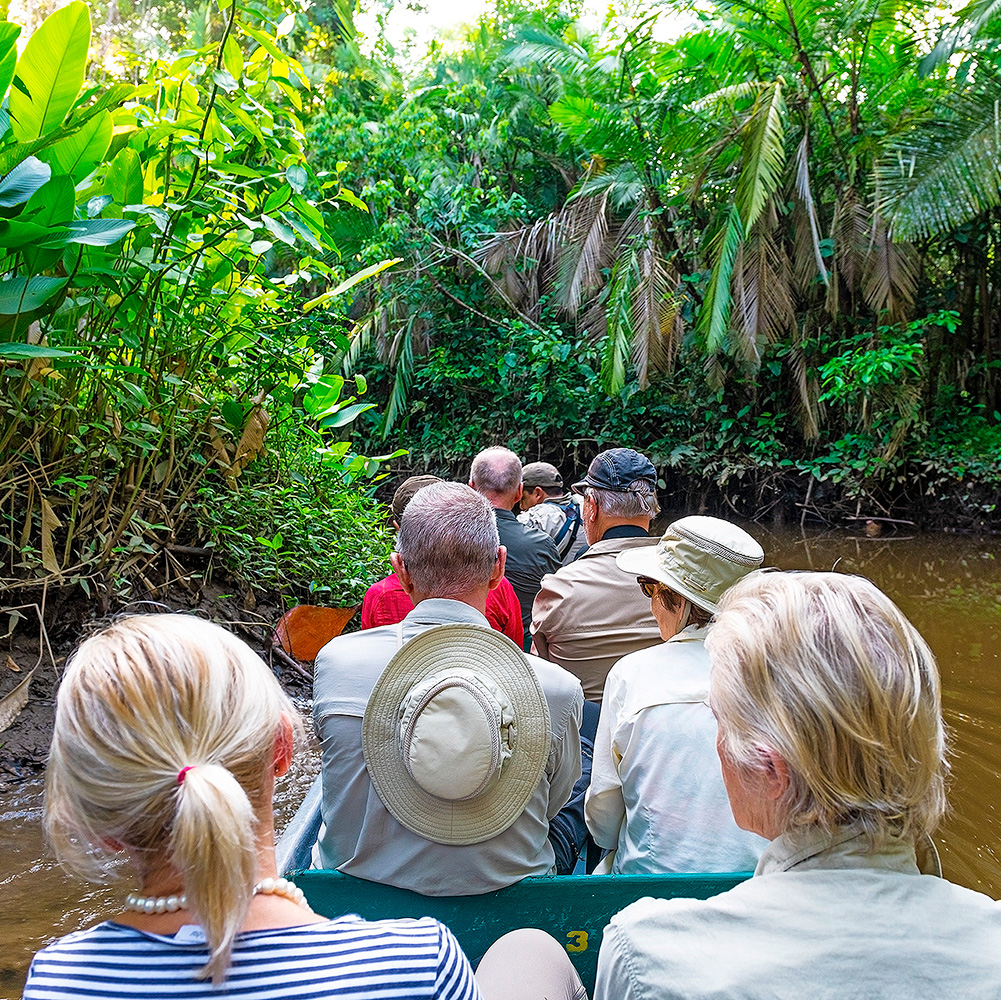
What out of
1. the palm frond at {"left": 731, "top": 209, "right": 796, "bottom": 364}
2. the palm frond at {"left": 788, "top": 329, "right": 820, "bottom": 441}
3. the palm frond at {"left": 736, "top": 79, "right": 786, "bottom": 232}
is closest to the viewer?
the palm frond at {"left": 736, "top": 79, "right": 786, "bottom": 232}

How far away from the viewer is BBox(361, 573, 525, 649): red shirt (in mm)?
3143

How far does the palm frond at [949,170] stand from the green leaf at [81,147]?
8961 mm

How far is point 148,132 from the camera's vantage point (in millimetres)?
3785

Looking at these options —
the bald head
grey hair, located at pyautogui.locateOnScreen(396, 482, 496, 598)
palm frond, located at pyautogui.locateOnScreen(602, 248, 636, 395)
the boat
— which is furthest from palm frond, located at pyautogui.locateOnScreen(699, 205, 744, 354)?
the boat

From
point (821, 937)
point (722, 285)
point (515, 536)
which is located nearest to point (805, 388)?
point (722, 285)

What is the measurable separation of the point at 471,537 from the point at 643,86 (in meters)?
12.0

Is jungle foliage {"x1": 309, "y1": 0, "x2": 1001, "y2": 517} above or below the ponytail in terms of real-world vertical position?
above

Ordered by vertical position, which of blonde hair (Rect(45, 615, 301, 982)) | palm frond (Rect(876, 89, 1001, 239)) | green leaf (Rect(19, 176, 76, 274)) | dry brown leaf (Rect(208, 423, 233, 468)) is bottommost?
blonde hair (Rect(45, 615, 301, 982))

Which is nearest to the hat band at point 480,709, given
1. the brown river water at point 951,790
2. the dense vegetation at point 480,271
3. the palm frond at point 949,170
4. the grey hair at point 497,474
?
the brown river water at point 951,790

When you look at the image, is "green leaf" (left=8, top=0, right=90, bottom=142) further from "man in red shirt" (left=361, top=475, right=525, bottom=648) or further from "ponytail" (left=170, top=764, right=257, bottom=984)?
"ponytail" (left=170, top=764, right=257, bottom=984)

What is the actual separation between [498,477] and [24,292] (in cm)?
213

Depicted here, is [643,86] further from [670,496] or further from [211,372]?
[211,372]

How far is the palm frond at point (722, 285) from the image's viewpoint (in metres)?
11.3

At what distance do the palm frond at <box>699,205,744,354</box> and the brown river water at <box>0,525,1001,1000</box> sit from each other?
3479mm
